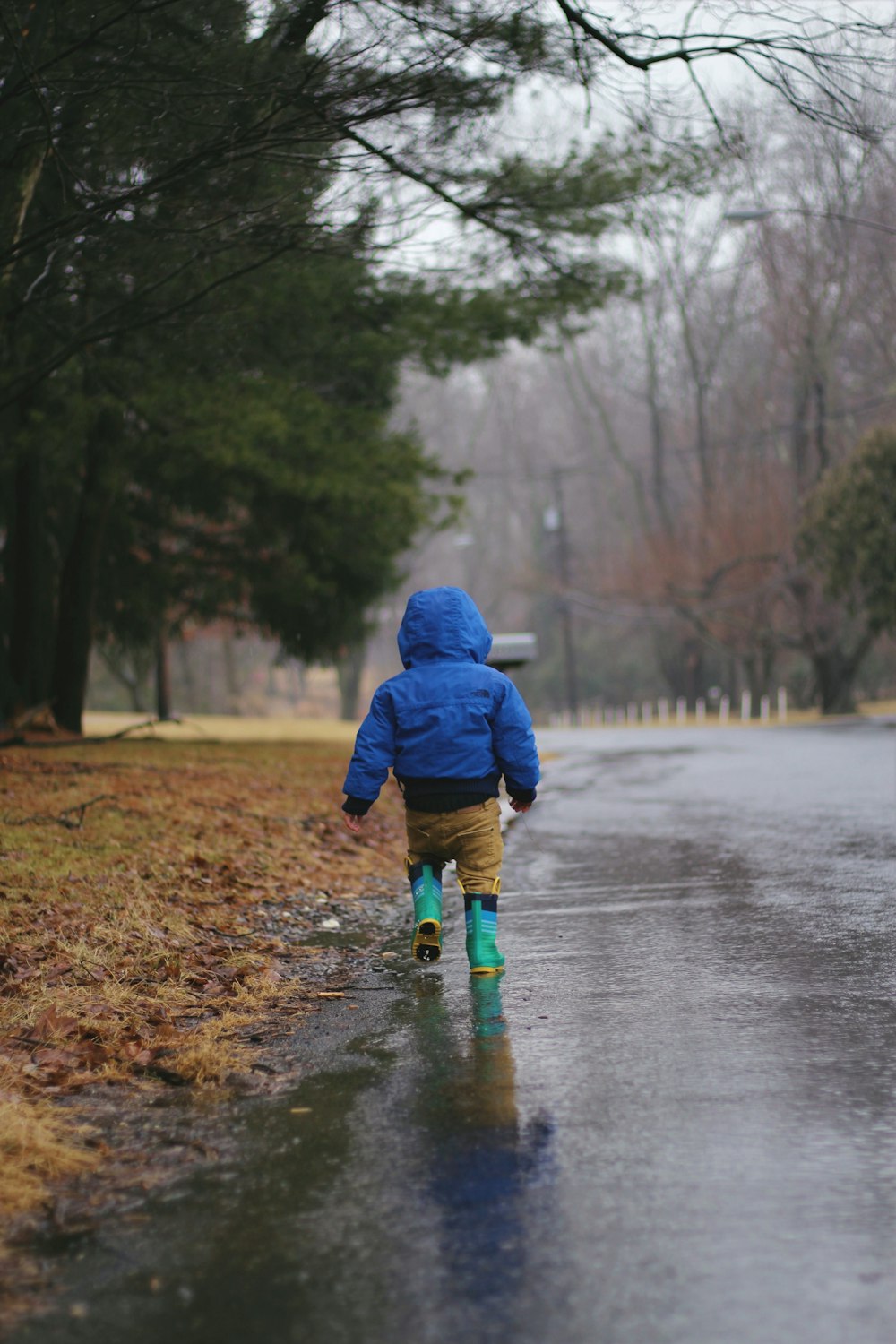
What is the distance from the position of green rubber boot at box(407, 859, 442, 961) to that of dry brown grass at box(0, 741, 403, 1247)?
50cm

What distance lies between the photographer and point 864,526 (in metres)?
32.8

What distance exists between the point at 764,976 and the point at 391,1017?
1.53 m

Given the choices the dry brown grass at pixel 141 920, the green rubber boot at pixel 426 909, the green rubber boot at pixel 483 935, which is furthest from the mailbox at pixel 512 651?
the green rubber boot at pixel 483 935

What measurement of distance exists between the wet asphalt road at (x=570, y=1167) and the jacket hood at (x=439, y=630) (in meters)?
1.39

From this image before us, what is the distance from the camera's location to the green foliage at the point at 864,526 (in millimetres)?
32344

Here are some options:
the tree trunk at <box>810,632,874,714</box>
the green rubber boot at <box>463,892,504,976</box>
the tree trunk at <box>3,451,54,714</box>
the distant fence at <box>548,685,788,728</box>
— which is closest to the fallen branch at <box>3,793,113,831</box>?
the green rubber boot at <box>463,892,504,976</box>

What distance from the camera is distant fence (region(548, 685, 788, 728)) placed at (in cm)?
4272

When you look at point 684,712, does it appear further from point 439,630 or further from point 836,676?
point 439,630

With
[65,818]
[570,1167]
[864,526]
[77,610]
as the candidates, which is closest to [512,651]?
[864,526]

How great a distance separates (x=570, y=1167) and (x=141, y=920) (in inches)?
160

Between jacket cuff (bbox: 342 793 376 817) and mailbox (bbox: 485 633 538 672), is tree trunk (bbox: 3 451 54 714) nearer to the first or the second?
mailbox (bbox: 485 633 538 672)

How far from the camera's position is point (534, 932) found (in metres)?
7.65

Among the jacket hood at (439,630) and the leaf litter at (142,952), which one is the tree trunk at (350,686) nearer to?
the leaf litter at (142,952)

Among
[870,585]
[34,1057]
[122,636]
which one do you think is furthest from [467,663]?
[870,585]
